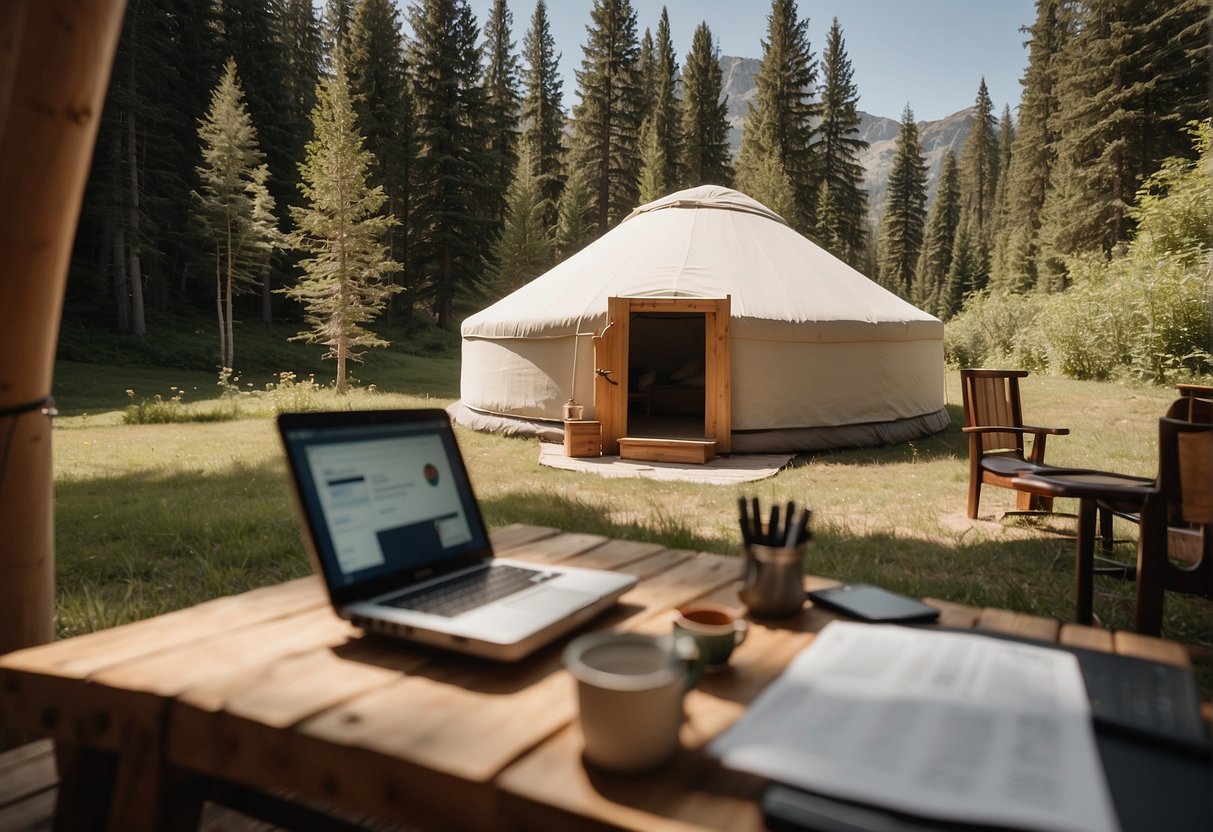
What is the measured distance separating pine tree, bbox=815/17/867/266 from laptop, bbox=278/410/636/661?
98.8 ft

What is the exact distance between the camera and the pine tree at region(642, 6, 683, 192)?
26.5 metres

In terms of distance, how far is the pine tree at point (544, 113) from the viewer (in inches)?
1098

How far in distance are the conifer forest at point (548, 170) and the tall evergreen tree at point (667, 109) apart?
120 millimetres

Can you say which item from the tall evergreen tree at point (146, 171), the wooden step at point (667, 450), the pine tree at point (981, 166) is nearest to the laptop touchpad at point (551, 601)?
the wooden step at point (667, 450)

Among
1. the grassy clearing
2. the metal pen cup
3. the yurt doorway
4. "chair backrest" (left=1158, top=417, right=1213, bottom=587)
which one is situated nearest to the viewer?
the metal pen cup

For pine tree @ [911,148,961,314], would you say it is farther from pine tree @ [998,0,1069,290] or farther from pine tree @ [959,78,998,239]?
pine tree @ [998,0,1069,290]

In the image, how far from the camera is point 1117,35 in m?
17.5

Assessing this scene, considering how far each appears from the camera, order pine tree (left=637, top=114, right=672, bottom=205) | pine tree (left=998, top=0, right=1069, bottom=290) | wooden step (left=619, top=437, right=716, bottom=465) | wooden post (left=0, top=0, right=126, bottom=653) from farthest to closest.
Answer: pine tree (left=998, top=0, right=1069, bottom=290)
pine tree (left=637, top=114, right=672, bottom=205)
wooden step (left=619, top=437, right=716, bottom=465)
wooden post (left=0, top=0, right=126, bottom=653)

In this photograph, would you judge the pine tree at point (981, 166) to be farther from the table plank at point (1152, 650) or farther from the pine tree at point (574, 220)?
the table plank at point (1152, 650)

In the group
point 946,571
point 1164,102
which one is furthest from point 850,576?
point 1164,102

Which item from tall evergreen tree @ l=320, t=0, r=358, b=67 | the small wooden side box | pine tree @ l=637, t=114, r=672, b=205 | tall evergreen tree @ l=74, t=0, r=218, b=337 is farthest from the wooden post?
tall evergreen tree @ l=320, t=0, r=358, b=67

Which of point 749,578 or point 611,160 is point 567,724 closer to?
point 749,578

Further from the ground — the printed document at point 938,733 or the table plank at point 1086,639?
the printed document at point 938,733

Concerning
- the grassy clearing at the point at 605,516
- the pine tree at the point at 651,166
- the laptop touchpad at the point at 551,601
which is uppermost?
the pine tree at the point at 651,166
